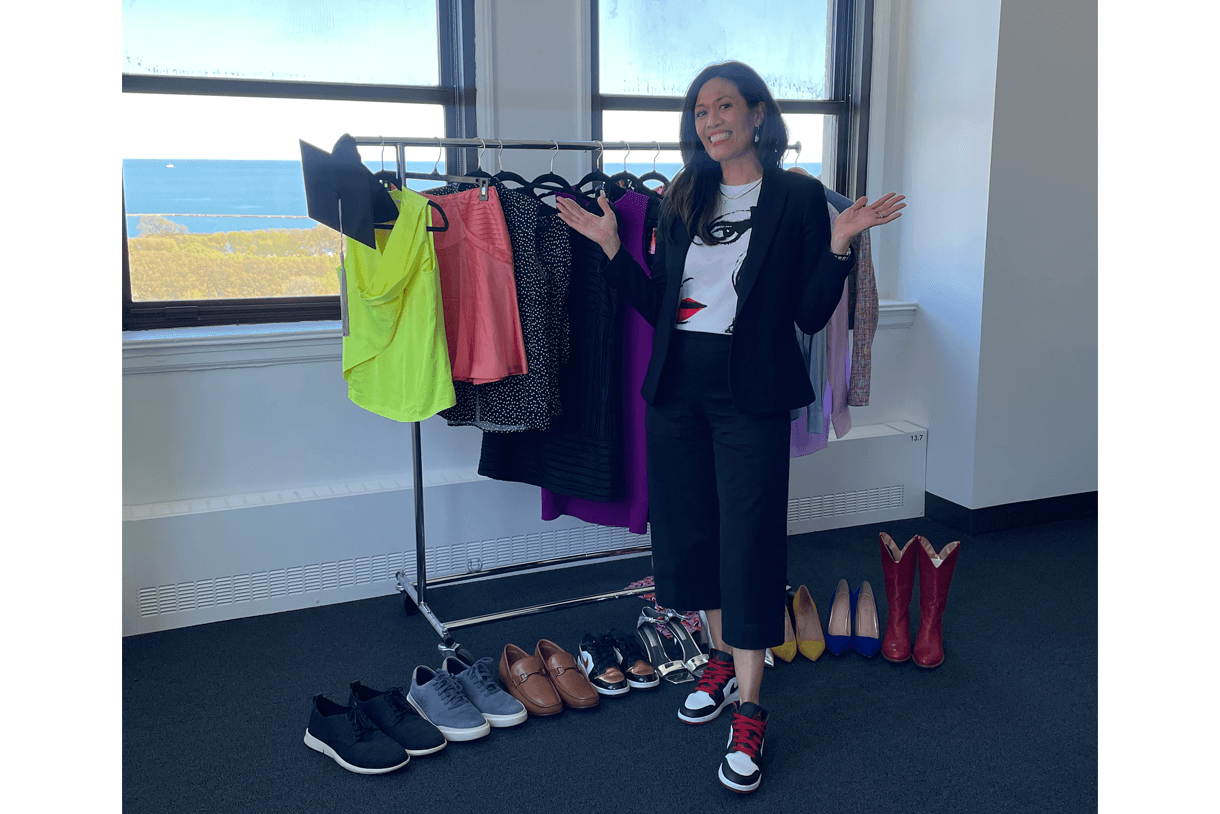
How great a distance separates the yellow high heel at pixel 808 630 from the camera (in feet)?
8.11

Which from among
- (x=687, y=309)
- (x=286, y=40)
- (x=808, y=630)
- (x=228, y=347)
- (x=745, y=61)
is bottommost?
(x=808, y=630)

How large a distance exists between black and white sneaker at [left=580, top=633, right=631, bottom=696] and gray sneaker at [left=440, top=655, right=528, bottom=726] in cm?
23

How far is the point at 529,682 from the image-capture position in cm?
222

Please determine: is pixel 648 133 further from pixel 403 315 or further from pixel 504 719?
pixel 504 719

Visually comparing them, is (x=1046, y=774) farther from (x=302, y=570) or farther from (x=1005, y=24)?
(x=1005, y=24)

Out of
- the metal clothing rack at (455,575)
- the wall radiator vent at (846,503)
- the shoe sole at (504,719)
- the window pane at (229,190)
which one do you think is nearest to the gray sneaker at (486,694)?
the shoe sole at (504,719)

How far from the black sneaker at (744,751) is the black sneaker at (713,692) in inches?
7.2

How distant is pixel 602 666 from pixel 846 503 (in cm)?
159

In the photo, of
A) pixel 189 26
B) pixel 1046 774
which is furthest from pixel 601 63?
pixel 1046 774

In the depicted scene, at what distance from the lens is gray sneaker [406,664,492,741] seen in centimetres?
Result: 207

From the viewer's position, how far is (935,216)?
3547mm

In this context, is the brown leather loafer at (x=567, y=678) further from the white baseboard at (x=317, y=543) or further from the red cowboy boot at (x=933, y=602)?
the red cowboy boot at (x=933, y=602)

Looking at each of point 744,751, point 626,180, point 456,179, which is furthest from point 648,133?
point 744,751
